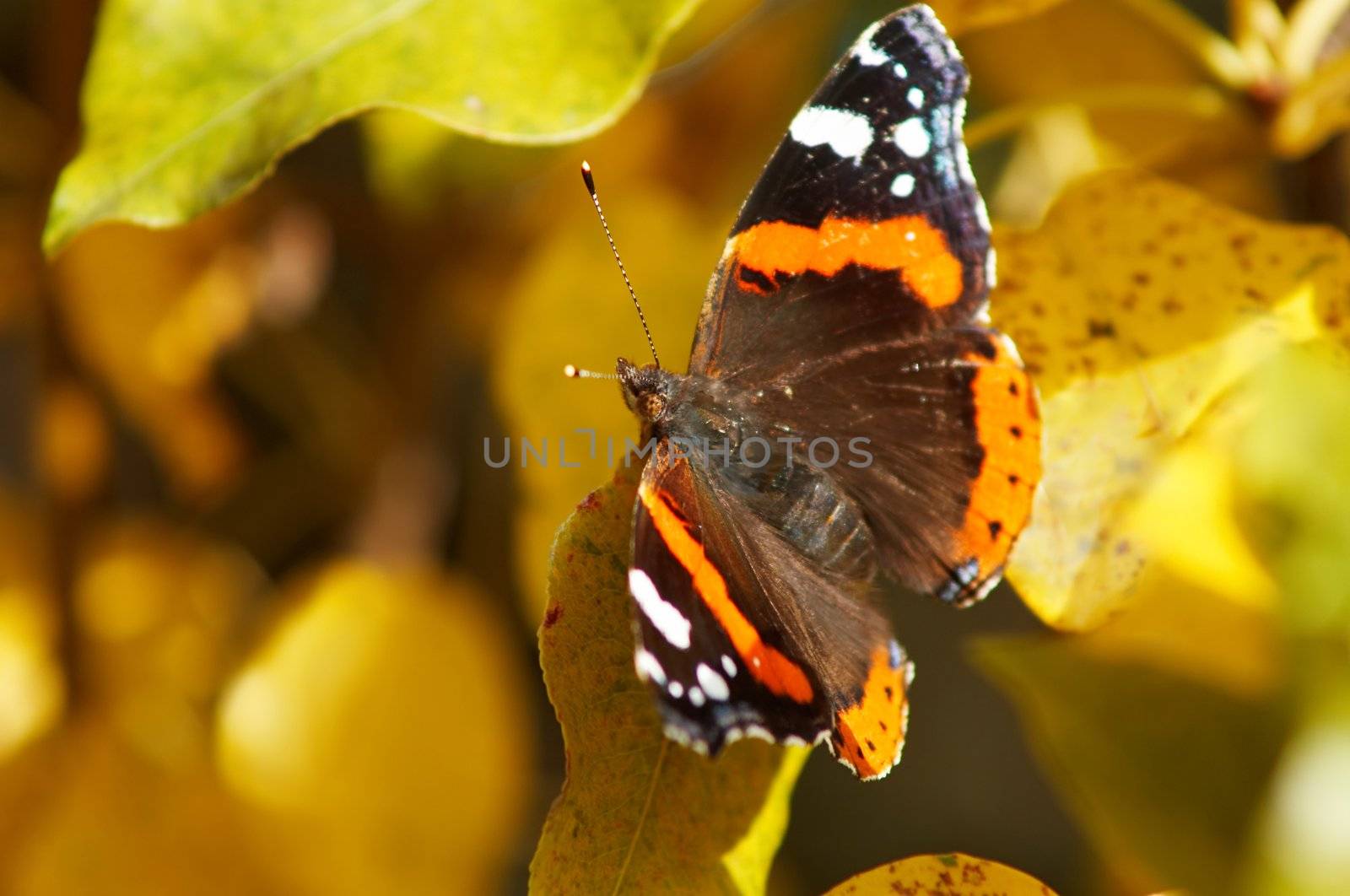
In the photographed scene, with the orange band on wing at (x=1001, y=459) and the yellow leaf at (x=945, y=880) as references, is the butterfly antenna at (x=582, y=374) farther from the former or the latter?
the yellow leaf at (x=945, y=880)

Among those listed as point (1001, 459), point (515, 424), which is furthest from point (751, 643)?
point (515, 424)

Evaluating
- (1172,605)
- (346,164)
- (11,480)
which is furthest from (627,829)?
(11,480)

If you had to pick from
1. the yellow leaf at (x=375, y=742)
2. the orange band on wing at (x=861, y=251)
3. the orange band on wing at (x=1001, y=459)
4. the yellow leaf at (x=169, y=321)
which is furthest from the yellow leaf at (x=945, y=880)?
the yellow leaf at (x=169, y=321)

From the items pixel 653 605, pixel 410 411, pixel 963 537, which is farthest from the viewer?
pixel 410 411

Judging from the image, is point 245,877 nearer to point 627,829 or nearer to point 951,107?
point 627,829

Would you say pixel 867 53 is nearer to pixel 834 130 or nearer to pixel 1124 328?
pixel 834 130

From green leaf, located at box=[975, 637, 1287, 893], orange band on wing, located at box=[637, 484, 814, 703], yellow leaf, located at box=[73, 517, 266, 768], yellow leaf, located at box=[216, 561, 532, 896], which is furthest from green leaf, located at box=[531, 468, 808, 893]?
yellow leaf, located at box=[73, 517, 266, 768]
